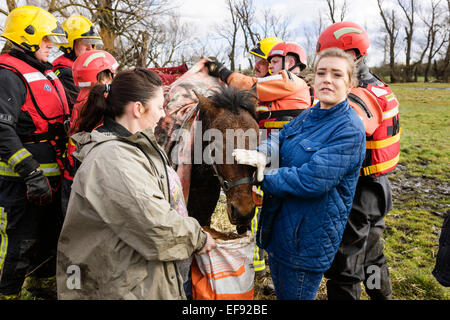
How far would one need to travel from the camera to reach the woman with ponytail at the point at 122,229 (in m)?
1.58

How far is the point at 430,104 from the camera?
19.5 meters

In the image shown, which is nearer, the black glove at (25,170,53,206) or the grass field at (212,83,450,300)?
the black glove at (25,170,53,206)

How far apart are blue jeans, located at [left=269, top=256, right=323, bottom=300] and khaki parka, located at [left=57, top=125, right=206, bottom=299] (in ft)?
2.94

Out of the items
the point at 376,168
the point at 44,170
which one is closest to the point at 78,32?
the point at 44,170


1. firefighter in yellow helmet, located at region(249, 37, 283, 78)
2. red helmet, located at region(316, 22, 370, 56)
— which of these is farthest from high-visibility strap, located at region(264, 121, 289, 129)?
firefighter in yellow helmet, located at region(249, 37, 283, 78)

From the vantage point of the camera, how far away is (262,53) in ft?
16.9

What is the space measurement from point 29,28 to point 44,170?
1581mm

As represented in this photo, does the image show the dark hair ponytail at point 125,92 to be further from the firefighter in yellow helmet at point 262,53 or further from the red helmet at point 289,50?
the firefighter in yellow helmet at point 262,53

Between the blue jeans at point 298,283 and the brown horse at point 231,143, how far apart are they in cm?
50

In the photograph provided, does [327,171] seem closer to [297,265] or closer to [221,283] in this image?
[297,265]

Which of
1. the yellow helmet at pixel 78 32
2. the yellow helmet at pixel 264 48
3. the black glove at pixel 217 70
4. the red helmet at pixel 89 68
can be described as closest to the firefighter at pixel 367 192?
the black glove at pixel 217 70

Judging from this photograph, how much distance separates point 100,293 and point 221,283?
0.94 m

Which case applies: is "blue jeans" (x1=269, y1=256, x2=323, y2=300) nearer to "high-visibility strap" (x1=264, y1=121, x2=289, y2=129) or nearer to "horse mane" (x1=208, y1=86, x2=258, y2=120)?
"horse mane" (x1=208, y1=86, x2=258, y2=120)

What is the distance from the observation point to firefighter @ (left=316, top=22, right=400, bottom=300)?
2.70 meters
